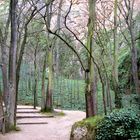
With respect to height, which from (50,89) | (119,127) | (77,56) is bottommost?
(119,127)

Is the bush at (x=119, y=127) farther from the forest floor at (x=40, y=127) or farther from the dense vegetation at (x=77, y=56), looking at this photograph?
the forest floor at (x=40, y=127)

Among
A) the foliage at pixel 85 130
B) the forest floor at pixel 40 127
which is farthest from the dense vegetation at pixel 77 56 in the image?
the forest floor at pixel 40 127

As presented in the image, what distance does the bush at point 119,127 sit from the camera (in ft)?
26.0

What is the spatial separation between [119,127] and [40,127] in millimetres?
5005

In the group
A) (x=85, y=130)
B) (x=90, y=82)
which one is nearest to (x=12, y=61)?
(x=90, y=82)

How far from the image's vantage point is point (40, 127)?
12.3m

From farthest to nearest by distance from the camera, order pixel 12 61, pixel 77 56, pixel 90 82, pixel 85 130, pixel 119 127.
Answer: pixel 12 61, pixel 77 56, pixel 90 82, pixel 85 130, pixel 119 127

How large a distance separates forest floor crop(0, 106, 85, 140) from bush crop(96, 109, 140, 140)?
2226mm

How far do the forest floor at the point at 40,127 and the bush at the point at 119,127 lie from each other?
2.23 metres

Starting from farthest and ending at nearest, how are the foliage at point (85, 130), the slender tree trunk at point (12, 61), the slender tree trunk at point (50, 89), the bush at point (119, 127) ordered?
the slender tree trunk at point (50, 89), the slender tree trunk at point (12, 61), the foliage at point (85, 130), the bush at point (119, 127)

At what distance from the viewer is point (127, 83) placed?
17906 mm

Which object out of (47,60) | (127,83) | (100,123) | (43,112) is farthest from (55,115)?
(100,123)

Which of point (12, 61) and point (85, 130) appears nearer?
point (85, 130)

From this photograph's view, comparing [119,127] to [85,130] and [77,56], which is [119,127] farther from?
[77,56]
